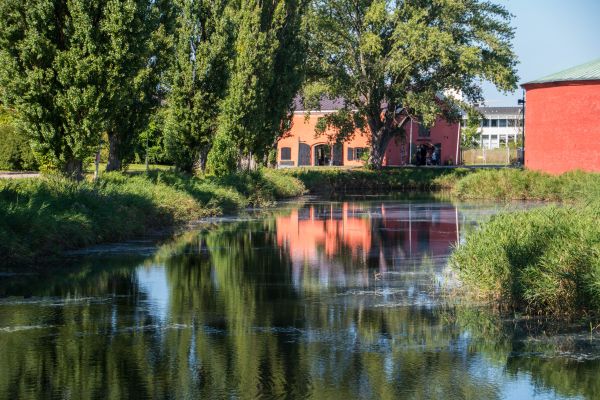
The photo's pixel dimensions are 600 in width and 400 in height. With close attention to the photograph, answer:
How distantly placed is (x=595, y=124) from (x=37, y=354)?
43.7 metres

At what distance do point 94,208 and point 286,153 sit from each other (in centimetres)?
5845

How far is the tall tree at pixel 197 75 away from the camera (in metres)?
37.0

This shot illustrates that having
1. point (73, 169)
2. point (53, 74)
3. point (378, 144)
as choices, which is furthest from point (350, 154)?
point (53, 74)

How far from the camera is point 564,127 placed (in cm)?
5078

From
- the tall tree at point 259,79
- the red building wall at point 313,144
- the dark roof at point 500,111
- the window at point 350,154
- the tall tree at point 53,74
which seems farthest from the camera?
the dark roof at point 500,111

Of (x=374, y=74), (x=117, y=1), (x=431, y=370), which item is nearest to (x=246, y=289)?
(x=431, y=370)

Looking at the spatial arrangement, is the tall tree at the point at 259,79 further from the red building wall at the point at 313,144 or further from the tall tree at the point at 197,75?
the red building wall at the point at 313,144

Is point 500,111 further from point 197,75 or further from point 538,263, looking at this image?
point 538,263

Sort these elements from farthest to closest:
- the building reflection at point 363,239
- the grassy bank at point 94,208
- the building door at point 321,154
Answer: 1. the building door at point 321,154
2. the building reflection at point 363,239
3. the grassy bank at point 94,208

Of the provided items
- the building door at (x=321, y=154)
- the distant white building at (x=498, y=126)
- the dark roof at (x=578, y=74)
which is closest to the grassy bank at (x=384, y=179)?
the dark roof at (x=578, y=74)

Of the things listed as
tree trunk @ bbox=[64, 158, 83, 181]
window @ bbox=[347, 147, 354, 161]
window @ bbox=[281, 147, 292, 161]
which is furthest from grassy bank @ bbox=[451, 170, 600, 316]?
window @ bbox=[281, 147, 292, 161]

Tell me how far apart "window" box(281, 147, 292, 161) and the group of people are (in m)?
12.5

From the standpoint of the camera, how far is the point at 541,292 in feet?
42.7

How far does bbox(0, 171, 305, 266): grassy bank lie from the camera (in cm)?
1886
